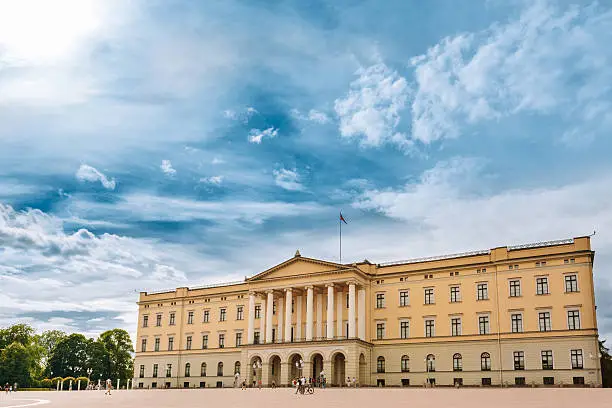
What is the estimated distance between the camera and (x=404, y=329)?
185 ft

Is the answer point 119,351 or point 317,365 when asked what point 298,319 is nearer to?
point 317,365

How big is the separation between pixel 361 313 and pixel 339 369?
5818 millimetres

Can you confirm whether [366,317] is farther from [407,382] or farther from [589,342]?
[589,342]

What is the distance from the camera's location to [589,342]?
47.4m

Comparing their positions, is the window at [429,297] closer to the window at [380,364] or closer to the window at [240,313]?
the window at [380,364]

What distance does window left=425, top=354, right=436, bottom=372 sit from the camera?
2124 inches

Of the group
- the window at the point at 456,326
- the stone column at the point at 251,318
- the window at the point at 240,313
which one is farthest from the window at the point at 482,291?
the window at the point at 240,313

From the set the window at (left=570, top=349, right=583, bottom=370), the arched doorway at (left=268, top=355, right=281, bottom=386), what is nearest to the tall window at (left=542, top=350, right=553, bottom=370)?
the window at (left=570, top=349, right=583, bottom=370)

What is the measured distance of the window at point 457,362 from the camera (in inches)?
2075

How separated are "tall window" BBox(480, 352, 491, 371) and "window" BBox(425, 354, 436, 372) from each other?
4301mm

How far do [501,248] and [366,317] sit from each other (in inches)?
564

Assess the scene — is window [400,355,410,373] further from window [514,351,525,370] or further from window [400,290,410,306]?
window [514,351,525,370]

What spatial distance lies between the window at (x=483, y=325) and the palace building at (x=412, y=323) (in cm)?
9

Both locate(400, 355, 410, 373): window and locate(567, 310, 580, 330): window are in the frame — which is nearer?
locate(567, 310, 580, 330): window
